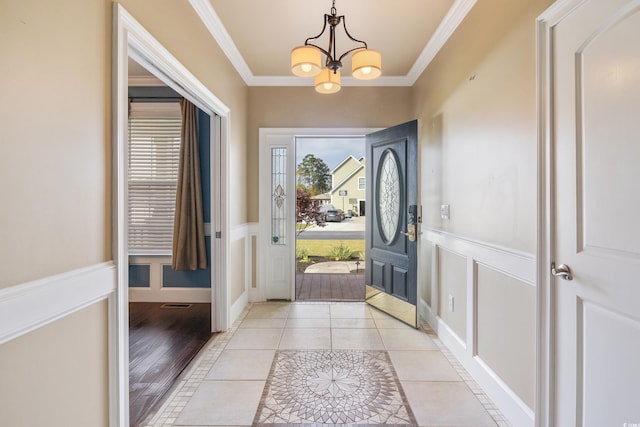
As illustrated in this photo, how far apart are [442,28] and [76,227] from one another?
120 inches

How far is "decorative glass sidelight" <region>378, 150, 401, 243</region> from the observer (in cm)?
343

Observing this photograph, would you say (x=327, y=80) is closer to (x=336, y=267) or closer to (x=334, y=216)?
(x=336, y=267)

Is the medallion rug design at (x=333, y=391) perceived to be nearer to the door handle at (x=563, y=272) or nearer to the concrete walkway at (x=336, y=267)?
the door handle at (x=563, y=272)

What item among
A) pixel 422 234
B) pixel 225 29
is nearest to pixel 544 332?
pixel 422 234

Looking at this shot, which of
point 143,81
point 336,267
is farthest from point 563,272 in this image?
point 336,267

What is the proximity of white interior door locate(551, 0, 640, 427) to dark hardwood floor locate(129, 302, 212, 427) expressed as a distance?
230 cm

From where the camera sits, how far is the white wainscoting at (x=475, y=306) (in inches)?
67.4

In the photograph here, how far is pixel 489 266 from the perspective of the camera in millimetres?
2051

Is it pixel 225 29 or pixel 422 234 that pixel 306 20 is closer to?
pixel 225 29

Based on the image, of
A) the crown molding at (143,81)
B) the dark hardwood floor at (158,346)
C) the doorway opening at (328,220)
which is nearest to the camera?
the dark hardwood floor at (158,346)

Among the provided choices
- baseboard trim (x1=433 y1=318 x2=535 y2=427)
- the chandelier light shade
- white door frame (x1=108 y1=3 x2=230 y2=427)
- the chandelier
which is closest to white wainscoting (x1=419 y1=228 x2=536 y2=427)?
baseboard trim (x1=433 y1=318 x2=535 y2=427)

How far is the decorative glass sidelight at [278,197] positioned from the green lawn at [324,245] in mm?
3376

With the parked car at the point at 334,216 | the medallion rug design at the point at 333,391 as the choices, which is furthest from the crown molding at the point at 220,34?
the parked car at the point at 334,216

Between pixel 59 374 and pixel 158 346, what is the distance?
5.59ft
